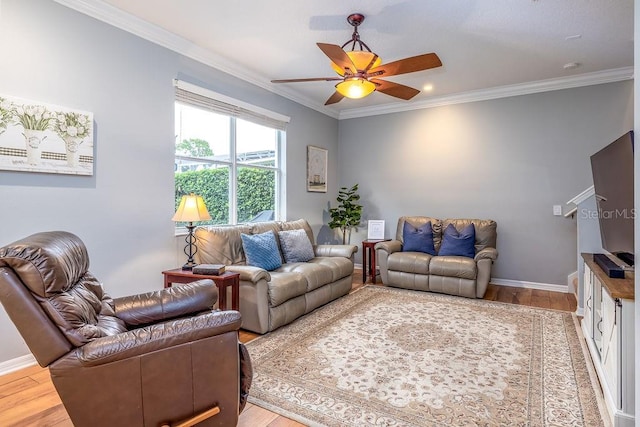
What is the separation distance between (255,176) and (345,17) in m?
2.21

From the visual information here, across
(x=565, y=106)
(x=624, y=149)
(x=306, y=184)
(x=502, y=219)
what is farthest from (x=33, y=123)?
(x=565, y=106)

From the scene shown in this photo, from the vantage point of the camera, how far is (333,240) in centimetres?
602

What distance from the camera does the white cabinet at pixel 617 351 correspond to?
68.5 inches

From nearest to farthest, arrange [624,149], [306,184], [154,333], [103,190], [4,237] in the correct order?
1. [154,333]
2. [624,149]
3. [4,237]
4. [103,190]
5. [306,184]

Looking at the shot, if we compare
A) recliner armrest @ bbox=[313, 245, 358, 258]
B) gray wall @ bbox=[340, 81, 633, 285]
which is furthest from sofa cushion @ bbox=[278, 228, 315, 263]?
gray wall @ bbox=[340, 81, 633, 285]

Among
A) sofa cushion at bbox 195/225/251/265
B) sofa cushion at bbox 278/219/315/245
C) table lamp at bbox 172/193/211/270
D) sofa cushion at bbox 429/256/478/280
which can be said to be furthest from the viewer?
sofa cushion at bbox 278/219/315/245

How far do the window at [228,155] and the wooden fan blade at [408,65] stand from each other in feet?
5.95

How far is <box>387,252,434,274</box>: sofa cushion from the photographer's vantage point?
14.4 feet

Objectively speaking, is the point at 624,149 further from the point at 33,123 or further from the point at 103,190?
the point at 33,123

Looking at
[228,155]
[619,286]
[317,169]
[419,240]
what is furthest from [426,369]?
[317,169]

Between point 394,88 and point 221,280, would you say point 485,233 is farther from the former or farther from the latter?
point 221,280

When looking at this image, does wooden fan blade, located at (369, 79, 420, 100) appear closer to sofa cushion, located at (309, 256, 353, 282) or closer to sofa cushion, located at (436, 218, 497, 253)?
sofa cushion, located at (309, 256, 353, 282)

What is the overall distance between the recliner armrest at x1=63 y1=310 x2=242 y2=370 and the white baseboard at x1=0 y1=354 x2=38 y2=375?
1.58 m

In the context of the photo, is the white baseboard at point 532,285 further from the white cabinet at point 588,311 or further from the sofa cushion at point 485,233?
the white cabinet at point 588,311
